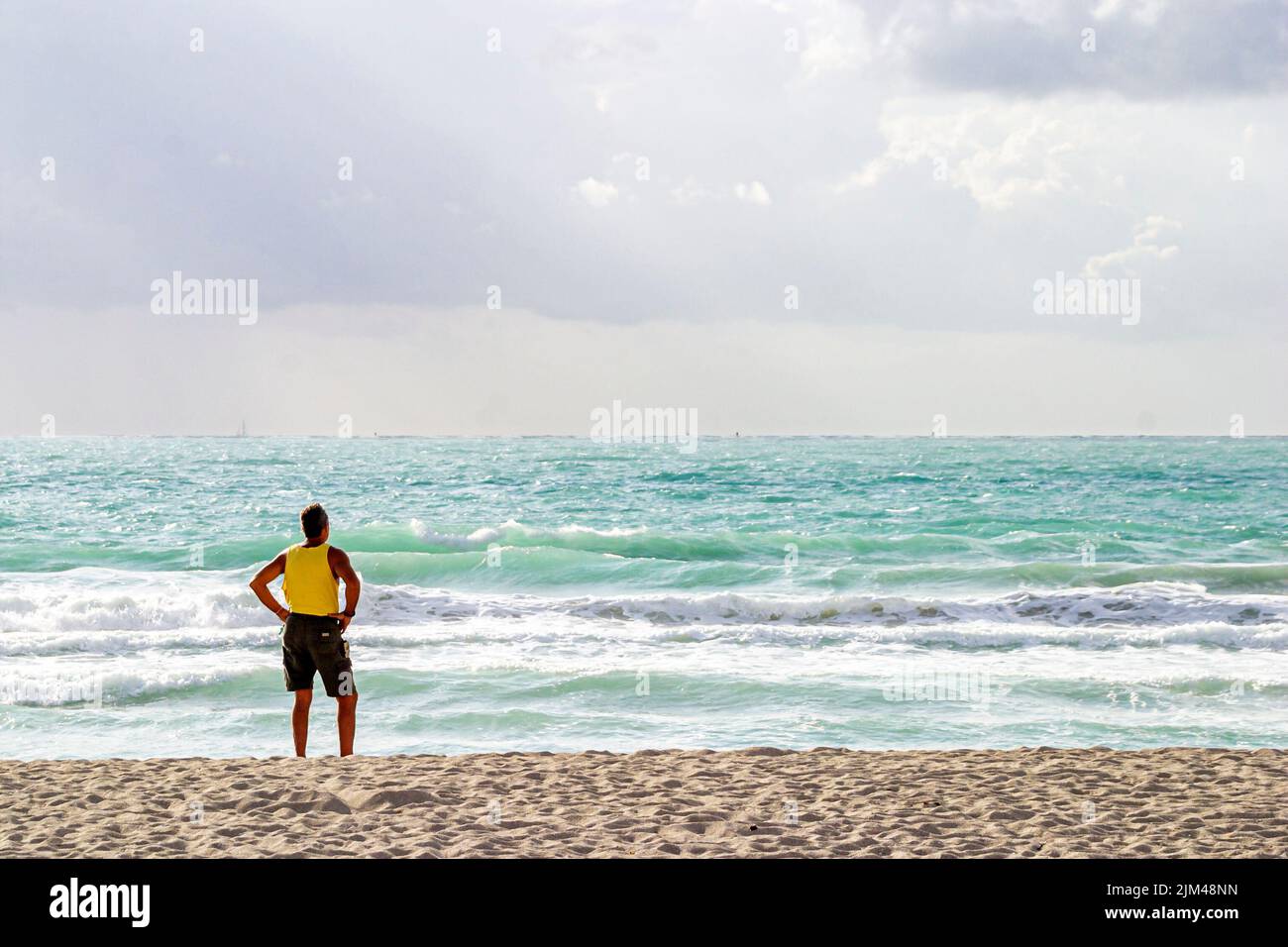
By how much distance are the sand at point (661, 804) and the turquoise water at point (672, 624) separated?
140 cm

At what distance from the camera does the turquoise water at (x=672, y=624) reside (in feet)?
33.4

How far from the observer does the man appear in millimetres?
7703

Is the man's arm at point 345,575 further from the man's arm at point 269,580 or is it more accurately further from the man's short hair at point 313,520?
the man's arm at point 269,580

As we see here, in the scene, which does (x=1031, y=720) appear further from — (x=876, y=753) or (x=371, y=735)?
(x=371, y=735)

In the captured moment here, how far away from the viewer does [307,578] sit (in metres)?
7.70

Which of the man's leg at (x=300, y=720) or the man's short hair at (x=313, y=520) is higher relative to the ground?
the man's short hair at (x=313, y=520)

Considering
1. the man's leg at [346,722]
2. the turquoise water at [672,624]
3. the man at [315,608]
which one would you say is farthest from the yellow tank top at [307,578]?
the turquoise water at [672,624]

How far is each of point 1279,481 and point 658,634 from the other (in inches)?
1617

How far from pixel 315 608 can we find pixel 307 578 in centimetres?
23

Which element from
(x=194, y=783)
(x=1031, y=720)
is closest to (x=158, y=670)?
(x=194, y=783)

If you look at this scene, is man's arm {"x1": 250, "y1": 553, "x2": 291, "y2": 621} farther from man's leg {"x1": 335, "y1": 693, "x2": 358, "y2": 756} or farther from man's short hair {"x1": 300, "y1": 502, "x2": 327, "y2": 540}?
man's leg {"x1": 335, "y1": 693, "x2": 358, "y2": 756}
